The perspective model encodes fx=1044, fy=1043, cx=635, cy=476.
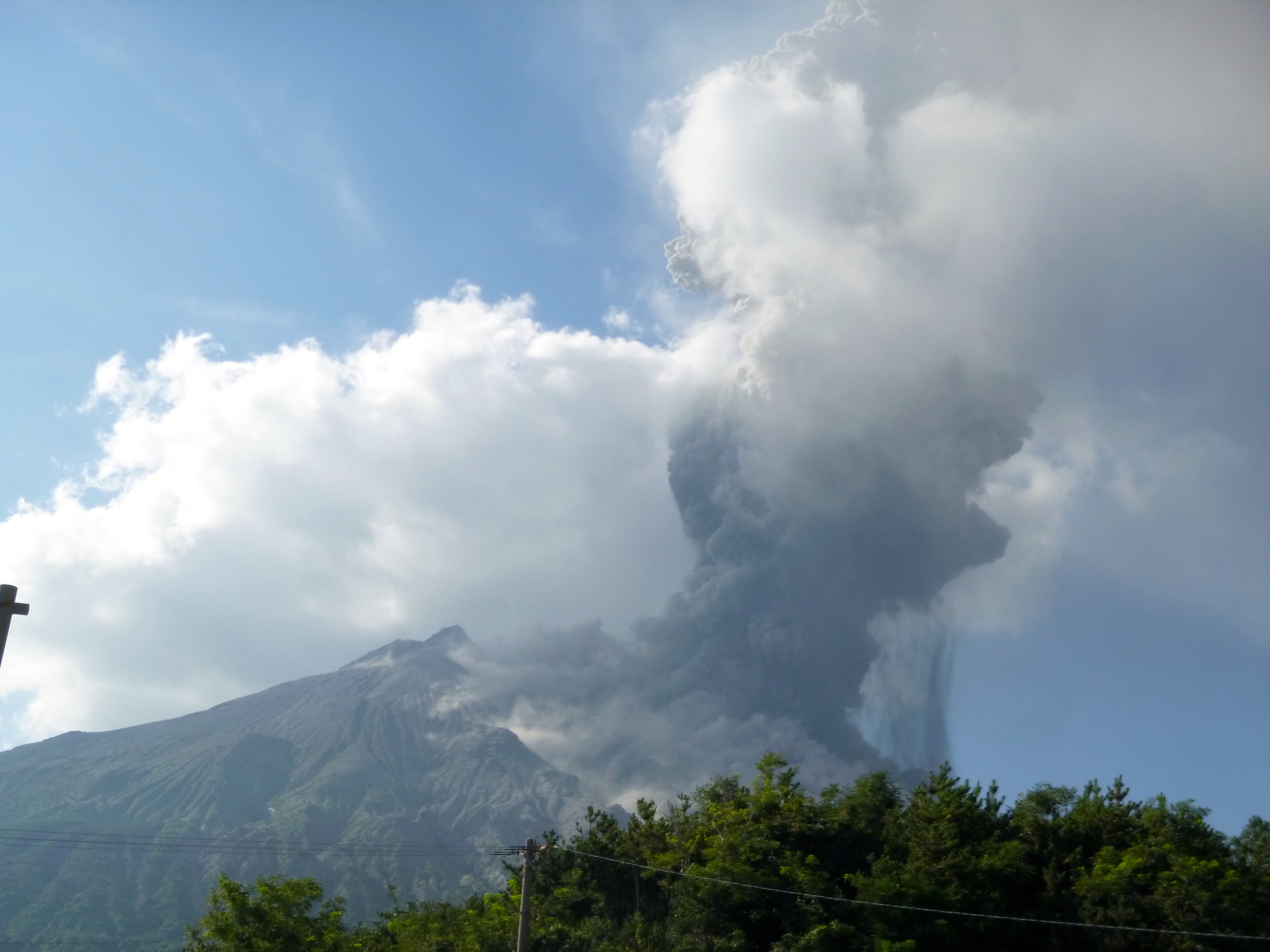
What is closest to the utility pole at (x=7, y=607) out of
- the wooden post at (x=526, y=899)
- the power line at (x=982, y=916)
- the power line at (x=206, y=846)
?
the wooden post at (x=526, y=899)

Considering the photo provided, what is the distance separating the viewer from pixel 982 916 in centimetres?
3156

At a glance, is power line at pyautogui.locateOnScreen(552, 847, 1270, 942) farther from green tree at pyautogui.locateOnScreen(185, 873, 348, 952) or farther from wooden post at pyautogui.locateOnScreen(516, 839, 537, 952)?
green tree at pyautogui.locateOnScreen(185, 873, 348, 952)

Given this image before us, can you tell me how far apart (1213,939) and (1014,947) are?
610cm

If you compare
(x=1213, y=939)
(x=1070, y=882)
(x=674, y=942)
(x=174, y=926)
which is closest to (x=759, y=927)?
(x=674, y=942)

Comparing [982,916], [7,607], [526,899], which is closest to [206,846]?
[526,899]

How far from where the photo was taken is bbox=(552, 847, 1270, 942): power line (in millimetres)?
28984

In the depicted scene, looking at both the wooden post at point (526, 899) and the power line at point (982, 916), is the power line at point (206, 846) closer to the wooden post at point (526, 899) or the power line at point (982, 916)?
the wooden post at point (526, 899)

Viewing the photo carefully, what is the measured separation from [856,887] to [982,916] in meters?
5.31

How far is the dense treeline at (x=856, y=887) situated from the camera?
31844 mm

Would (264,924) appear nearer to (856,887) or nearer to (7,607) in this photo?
(856,887)

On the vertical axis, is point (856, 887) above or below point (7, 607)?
below

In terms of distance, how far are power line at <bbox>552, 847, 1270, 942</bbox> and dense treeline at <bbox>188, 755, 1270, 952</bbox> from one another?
156 mm

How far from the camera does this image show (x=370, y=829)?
19375cm

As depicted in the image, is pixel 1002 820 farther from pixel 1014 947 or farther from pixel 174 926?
pixel 174 926
